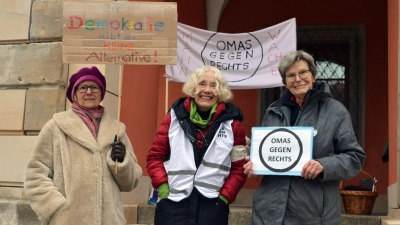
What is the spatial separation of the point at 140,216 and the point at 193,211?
8.97 ft

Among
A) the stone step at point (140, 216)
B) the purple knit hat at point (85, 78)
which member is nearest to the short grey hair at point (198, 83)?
the purple knit hat at point (85, 78)

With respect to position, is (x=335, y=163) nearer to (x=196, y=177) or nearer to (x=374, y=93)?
(x=196, y=177)

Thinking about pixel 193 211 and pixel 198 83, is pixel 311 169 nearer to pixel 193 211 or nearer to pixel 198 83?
pixel 193 211

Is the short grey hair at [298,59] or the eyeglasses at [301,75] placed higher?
the short grey hair at [298,59]

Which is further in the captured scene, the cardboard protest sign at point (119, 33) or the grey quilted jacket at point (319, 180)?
the cardboard protest sign at point (119, 33)

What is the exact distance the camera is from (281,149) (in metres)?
3.59

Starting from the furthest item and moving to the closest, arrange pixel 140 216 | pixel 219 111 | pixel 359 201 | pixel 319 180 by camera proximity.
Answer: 1. pixel 359 201
2. pixel 140 216
3. pixel 219 111
4. pixel 319 180

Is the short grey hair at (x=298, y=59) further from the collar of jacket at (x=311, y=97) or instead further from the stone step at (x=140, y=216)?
the stone step at (x=140, y=216)

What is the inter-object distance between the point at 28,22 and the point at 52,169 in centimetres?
257

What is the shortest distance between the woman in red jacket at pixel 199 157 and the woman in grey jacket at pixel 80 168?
30 cm

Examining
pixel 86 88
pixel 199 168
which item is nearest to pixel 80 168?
pixel 86 88

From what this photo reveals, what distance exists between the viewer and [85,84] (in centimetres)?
409

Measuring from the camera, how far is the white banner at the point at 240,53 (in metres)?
7.01

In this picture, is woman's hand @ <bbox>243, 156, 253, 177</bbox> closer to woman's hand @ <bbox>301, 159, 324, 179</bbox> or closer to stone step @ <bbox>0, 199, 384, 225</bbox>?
woman's hand @ <bbox>301, 159, 324, 179</bbox>
